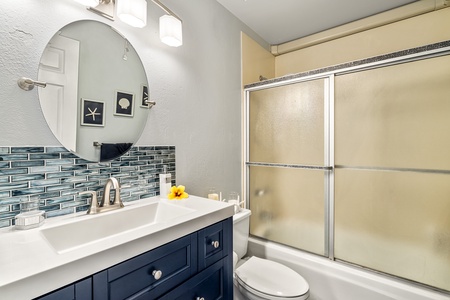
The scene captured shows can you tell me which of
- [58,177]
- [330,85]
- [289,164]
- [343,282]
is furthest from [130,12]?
[343,282]

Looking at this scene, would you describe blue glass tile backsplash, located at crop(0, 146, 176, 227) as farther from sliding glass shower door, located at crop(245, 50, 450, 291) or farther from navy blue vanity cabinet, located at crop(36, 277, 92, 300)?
sliding glass shower door, located at crop(245, 50, 450, 291)

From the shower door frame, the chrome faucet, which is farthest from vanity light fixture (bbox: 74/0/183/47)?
the shower door frame

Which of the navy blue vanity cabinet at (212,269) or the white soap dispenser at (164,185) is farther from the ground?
the white soap dispenser at (164,185)

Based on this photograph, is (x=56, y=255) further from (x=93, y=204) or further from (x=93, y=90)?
(x=93, y=90)

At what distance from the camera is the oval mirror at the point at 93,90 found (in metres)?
0.96

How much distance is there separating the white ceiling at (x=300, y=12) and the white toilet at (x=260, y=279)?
170cm

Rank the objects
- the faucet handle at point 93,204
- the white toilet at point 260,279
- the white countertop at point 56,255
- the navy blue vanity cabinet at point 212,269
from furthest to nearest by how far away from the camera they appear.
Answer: the white toilet at point 260,279 < the faucet handle at point 93,204 < the navy blue vanity cabinet at point 212,269 < the white countertop at point 56,255

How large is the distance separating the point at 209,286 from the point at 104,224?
21.2 inches

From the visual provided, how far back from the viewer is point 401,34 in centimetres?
199

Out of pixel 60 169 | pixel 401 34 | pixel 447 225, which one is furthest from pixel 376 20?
pixel 60 169

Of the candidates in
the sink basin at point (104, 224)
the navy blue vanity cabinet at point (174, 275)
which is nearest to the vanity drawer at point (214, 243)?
the navy blue vanity cabinet at point (174, 275)

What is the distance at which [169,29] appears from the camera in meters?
1.28

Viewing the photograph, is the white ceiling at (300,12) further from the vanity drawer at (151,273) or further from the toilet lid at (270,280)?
the toilet lid at (270,280)

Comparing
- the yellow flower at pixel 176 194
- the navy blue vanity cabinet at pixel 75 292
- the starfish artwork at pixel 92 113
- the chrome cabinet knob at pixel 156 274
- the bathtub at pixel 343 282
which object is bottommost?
the bathtub at pixel 343 282
